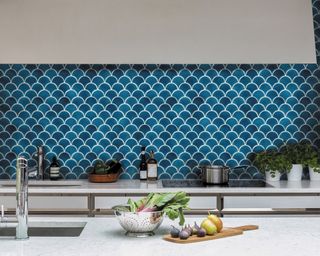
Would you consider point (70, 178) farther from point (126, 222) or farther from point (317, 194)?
point (126, 222)

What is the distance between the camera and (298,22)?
4.87 metres

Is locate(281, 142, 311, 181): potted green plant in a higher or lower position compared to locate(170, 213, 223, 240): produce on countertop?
higher

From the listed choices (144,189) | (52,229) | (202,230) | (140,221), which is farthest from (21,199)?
(144,189)

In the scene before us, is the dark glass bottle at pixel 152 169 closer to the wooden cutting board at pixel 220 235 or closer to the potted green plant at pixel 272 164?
the potted green plant at pixel 272 164

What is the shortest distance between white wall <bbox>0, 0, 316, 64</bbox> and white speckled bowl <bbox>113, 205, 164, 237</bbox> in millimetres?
2362

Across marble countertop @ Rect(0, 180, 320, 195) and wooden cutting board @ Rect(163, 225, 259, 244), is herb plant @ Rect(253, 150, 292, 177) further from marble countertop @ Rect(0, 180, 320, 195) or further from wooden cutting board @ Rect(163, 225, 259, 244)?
wooden cutting board @ Rect(163, 225, 259, 244)

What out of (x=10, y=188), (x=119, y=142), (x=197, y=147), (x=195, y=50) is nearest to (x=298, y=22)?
(x=195, y=50)

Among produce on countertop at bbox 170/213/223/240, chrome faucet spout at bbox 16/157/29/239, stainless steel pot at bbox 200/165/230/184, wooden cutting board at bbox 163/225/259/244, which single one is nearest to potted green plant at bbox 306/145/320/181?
stainless steel pot at bbox 200/165/230/184

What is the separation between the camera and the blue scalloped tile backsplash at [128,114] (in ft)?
16.8

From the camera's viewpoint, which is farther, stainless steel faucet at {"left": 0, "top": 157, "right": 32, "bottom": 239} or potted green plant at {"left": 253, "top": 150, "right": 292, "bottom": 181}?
potted green plant at {"left": 253, "top": 150, "right": 292, "bottom": 181}

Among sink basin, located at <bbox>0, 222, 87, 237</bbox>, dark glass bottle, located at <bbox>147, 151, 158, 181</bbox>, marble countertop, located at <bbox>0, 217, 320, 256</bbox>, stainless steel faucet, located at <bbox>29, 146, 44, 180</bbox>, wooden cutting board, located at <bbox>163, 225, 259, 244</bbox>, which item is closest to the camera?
marble countertop, located at <bbox>0, 217, 320, 256</bbox>

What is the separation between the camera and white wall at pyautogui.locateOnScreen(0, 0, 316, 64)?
189 inches

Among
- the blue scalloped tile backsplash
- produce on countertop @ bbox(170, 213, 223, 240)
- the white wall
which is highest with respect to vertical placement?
the white wall

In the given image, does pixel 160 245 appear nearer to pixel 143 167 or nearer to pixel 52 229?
pixel 52 229
